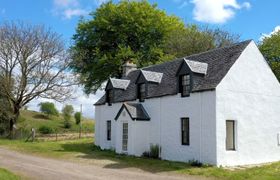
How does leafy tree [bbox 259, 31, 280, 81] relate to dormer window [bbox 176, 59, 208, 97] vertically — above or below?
above

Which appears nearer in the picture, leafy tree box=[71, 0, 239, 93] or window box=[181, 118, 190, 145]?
window box=[181, 118, 190, 145]

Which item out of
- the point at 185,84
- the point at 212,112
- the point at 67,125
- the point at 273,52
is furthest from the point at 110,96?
the point at 67,125

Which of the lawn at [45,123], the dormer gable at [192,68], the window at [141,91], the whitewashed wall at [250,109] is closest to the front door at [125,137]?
the window at [141,91]

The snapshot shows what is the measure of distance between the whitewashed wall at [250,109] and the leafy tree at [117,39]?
25135 mm

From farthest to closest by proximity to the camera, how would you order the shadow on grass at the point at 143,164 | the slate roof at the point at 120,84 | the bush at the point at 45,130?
the bush at the point at 45,130
the slate roof at the point at 120,84
the shadow on grass at the point at 143,164

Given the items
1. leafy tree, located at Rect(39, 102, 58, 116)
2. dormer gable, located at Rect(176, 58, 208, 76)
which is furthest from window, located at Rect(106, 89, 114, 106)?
leafy tree, located at Rect(39, 102, 58, 116)

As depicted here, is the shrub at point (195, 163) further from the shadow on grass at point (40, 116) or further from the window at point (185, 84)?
the shadow on grass at point (40, 116)

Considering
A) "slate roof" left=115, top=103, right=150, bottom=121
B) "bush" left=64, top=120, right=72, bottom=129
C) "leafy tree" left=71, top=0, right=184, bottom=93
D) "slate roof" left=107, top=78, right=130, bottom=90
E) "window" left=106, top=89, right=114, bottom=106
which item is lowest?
"bush" left=64, top=120, right=72, bottom=129

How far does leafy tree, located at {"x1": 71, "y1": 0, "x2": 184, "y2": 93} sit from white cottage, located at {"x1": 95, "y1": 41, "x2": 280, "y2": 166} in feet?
72.4

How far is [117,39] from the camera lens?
5106 cm

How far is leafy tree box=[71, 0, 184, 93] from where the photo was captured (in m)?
50.1

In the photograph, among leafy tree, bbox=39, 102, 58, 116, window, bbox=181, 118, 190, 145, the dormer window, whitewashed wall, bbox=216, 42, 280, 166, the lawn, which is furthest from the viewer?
leafy tree, bbox=39, 102, 58, 116

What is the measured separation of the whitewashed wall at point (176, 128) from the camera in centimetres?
2233

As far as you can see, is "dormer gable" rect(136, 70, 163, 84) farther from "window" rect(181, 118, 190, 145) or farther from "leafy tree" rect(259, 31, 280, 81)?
"leafy tree" rect(259, 31, 280, 81)
